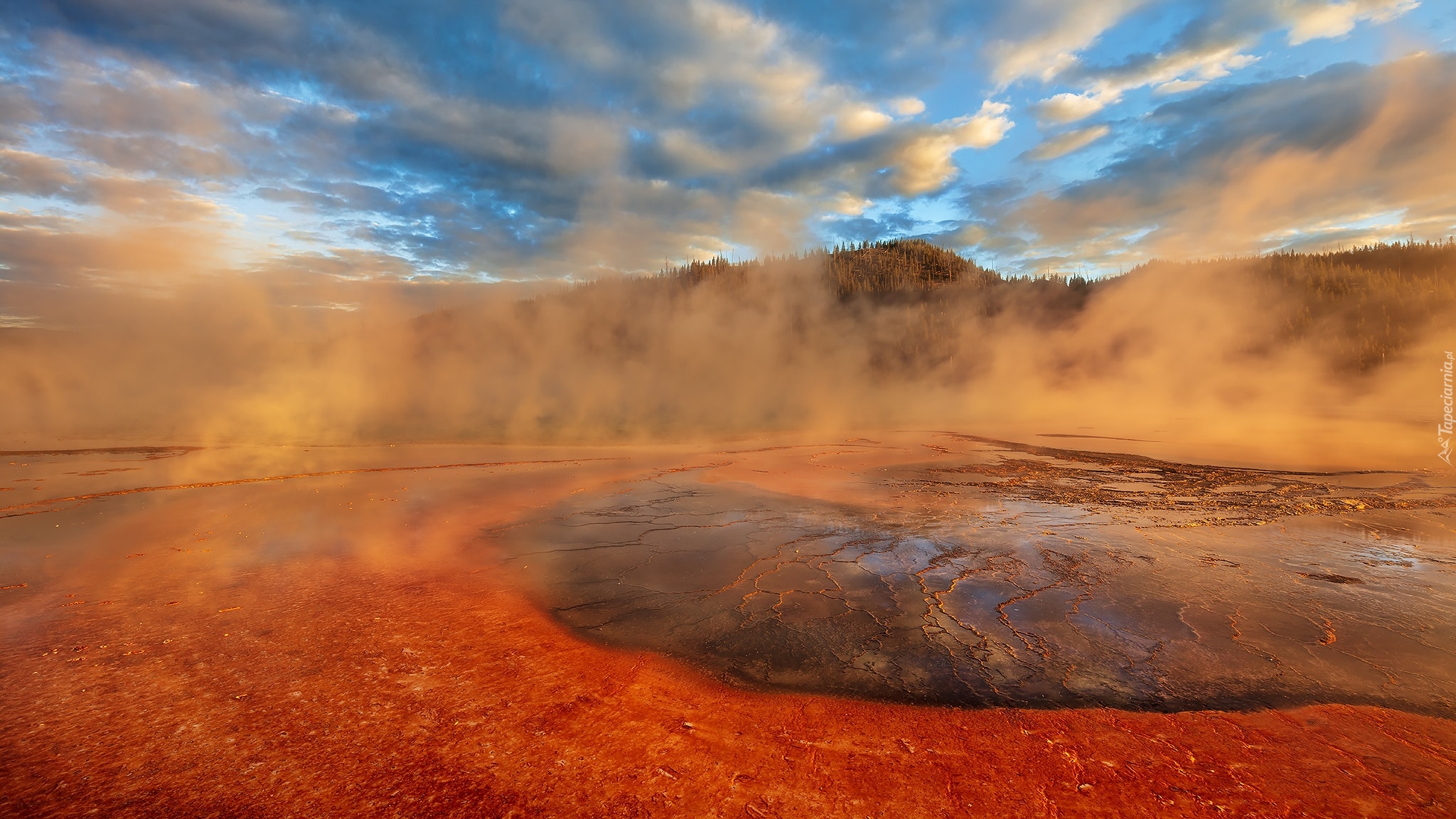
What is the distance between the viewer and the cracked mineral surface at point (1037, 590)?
3.12 metres

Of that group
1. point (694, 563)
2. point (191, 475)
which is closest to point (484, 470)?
point (191, 475)

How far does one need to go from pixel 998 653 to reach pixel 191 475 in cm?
1232

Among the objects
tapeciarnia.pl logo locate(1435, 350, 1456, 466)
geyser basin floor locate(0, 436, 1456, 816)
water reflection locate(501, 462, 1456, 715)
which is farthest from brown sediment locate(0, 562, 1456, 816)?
tapeciarnia.pl logo locate(1435, 350, 1456, 466)

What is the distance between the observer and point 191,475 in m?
9.57

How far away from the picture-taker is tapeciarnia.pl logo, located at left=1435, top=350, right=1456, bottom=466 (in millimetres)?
11250

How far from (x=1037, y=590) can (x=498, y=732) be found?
3.86 metres

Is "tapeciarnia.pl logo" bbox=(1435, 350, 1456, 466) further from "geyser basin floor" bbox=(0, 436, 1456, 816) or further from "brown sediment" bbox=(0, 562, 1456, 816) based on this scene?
"brown sediment" bbox=(0, 562, 1456, 816)

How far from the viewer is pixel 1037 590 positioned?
4.37 m

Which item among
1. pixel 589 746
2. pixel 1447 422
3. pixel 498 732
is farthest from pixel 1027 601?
pixel 1447 422

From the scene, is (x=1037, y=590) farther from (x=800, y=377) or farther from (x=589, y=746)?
(x=800, y=377)

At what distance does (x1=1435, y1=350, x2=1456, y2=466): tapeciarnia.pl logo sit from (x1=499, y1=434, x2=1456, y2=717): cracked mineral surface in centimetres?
550

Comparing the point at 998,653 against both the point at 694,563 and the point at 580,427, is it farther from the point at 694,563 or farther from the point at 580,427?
the point at 580,427

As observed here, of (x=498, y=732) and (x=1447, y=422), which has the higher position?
(x=1447, y=422)

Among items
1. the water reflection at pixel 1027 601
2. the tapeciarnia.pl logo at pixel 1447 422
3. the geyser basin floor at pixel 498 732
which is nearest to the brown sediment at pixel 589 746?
the geyser basin floor at pixel 498 732
